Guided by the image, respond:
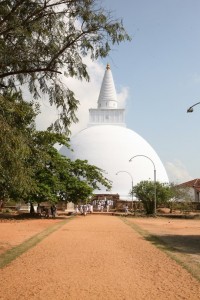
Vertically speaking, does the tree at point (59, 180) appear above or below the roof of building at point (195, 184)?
below

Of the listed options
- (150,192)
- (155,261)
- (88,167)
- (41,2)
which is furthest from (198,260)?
(150,192)

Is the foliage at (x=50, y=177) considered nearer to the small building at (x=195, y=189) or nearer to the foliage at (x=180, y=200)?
the foliage at (x=180, y=200)

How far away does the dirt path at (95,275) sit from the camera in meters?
7.95

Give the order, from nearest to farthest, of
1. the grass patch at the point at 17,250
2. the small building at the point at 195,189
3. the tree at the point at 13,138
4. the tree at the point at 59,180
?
the tree at the point at 13,138 → the grass patch at the point at 17,250 → the tree at the point at 59,180 → the small building at the point at 195,189

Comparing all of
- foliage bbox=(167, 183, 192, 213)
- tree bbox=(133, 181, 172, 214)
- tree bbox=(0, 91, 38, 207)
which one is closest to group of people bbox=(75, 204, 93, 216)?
tree bbox=(133, 181, 172, 214)

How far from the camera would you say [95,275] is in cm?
964

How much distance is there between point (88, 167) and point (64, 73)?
1069 inches

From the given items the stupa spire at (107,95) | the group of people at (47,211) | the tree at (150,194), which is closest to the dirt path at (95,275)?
the group of people at (47,211)

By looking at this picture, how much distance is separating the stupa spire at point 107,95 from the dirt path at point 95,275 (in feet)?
189

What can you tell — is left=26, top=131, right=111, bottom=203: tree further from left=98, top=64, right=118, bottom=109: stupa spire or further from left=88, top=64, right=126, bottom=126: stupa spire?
left=98, top=64, right=118, bottom=109: stupa spire

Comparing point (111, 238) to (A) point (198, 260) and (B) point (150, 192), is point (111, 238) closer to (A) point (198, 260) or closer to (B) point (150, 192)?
(A) point (198, 260)

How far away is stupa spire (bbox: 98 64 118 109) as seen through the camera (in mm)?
70312

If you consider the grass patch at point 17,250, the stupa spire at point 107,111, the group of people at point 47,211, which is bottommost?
the grass patch at point 17,250

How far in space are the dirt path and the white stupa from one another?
4345 cm
